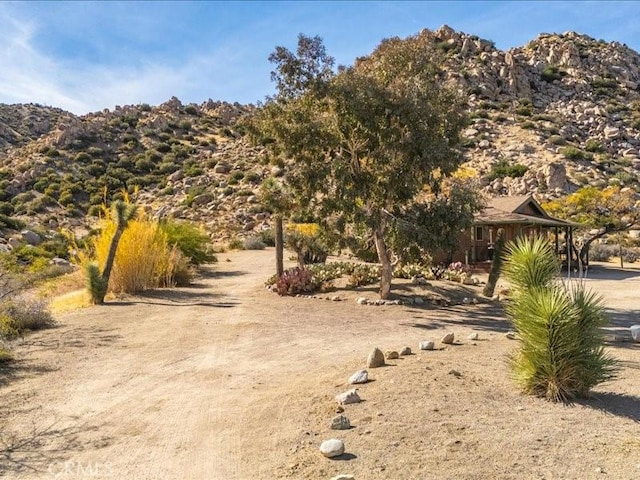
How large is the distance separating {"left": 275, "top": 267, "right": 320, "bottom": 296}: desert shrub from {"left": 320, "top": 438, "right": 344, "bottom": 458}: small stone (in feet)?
36.8

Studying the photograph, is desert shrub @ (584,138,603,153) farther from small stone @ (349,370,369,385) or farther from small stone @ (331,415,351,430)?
small stone @ (331,415,351,430)

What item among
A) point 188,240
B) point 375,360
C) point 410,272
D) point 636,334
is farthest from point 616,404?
point 188,240

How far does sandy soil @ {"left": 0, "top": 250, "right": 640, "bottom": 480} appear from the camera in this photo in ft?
14.1

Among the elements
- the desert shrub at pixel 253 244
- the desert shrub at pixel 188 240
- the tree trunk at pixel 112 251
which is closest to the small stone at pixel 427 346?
the tree trunk at pixel 112 251

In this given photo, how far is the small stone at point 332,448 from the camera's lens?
4359mm

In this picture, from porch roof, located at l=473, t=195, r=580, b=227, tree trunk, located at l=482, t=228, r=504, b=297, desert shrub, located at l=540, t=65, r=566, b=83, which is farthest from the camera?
desert shrub, located at l=540, t=65, r=566, b=83

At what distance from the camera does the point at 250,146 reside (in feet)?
140

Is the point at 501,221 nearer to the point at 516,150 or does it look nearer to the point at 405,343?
the point at 405,343

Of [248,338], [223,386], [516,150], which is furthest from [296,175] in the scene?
[516,150]

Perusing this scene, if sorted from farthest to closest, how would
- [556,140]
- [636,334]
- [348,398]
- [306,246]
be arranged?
[556,140]
[306,246]
[636,334]
[348,398]

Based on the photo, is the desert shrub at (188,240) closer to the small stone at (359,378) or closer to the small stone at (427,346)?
the small stone at (427,346)

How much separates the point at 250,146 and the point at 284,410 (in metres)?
38.3

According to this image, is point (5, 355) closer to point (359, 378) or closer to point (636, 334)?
point (359, 378)

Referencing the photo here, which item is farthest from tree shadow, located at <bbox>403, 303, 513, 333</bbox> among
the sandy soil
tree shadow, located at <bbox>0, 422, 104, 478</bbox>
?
tree shadow, located at <bbox>0, 422, 104, 478</bbox>
